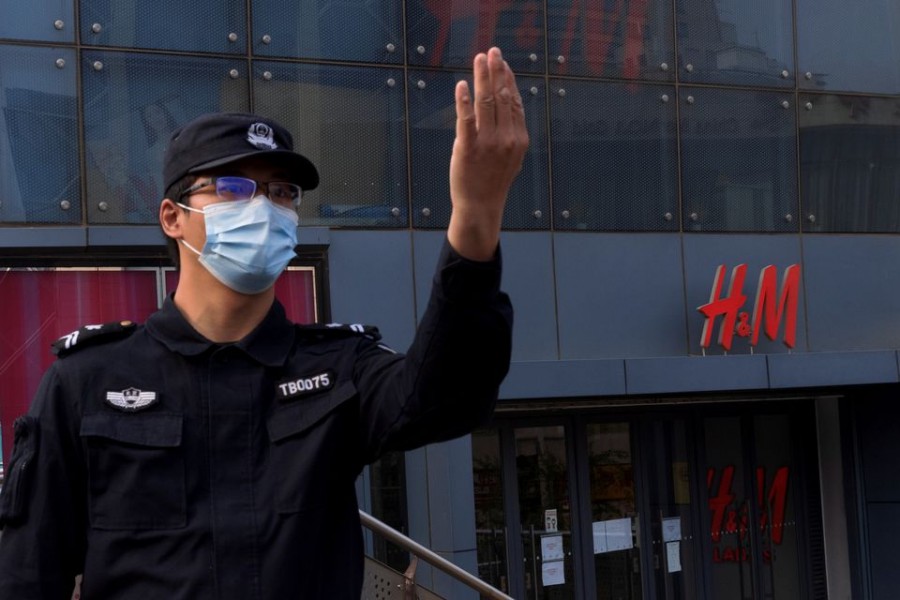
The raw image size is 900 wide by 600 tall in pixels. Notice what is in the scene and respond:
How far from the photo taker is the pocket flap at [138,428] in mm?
2277

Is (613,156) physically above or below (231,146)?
above

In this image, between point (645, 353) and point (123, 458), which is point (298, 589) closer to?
point (123, 458)

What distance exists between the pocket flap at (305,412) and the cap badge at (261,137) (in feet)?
1.44

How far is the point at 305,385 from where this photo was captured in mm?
2328

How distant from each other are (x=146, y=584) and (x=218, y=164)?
71cm

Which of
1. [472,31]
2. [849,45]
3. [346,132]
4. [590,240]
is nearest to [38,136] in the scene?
[346,132]

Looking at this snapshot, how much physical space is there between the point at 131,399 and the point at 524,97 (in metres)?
10.3

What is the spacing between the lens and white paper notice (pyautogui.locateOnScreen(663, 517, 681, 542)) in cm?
1412

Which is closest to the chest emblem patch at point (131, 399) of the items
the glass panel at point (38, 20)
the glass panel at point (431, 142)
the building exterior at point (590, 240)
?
the building exterior at point (590, 240)

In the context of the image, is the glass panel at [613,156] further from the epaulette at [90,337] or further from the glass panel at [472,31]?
the epaulette at [90,337]

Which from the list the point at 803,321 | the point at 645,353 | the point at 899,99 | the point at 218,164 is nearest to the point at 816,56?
the point at 899,99

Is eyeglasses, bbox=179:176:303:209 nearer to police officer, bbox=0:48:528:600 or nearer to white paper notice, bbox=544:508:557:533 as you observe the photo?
police officer, bbox=0:48:528:600

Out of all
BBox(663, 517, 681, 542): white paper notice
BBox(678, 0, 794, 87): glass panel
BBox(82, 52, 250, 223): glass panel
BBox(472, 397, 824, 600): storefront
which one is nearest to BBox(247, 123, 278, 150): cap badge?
BBox(82, 52, 250, 223): glass panel

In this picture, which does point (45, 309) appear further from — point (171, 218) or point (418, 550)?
point (171, 218)
